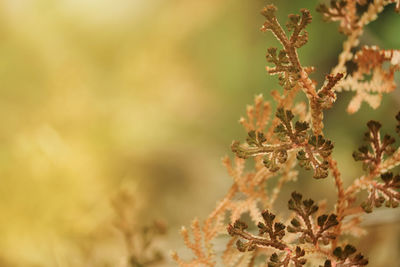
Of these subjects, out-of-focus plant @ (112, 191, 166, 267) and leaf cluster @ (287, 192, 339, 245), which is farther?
out-of-focus plant @ (112, 191, 166, 267)

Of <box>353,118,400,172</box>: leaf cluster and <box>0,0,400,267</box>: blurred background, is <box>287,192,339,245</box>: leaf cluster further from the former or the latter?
<box>0,0,400,267</box>: blurred background

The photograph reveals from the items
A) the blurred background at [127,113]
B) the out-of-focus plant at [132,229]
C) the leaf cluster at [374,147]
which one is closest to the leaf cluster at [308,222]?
the leaf cluster at [374,147]

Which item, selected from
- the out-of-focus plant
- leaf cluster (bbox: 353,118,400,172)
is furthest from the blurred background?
leaf cluster (bbox: 353,118,400,172)

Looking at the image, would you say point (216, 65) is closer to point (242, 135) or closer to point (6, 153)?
point (242, 135)

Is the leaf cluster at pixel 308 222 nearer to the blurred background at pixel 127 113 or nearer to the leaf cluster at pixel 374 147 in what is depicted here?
the leaf cluster at pixel 374 147

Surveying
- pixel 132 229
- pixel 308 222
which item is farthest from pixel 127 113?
pixel 308 222

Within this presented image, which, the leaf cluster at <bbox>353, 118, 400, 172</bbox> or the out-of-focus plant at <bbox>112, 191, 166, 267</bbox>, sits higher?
the out-of-focus plant at <bbox>112, 191, 166, 267</bbox>

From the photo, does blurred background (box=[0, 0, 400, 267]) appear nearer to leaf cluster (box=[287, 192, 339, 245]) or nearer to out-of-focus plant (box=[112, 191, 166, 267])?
out-of-focus plant (box=[112, 191, 166, 267])

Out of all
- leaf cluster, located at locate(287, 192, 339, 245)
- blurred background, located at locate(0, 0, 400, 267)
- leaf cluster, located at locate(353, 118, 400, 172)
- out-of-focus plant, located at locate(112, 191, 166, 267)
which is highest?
blurred background, located at locate(0, 0, 400, 267)
